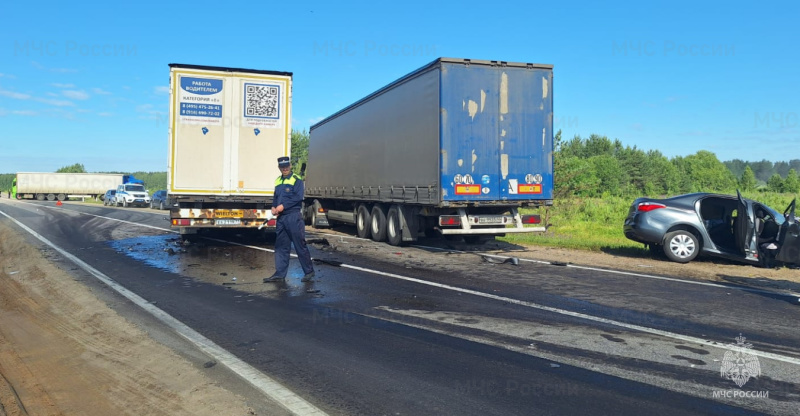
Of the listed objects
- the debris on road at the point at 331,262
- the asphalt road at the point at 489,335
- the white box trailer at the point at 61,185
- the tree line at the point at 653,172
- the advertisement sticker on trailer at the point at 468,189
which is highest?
the tree line at the point at 653,172

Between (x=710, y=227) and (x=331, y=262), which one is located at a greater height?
(x=710, y=227)

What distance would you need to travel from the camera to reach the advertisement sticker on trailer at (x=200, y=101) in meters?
13.1

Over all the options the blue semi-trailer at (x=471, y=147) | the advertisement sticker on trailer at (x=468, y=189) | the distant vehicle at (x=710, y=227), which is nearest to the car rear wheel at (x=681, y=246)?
the distant vehicle at (x=710, y=227)

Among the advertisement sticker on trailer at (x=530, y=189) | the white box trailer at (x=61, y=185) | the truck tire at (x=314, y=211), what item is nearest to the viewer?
the advertisement sticker on trailer at (x=530, y=189)

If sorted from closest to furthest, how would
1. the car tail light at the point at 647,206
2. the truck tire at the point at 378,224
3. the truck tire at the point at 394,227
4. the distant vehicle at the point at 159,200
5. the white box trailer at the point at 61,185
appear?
1. the car tail light at the point at 647,206
2. the truck tire at the point at 394,227
3. the truck tire at the point at 378,224
4. the distant vehicle at the point at 159,200
5. the white box trailer at the point at 61,185

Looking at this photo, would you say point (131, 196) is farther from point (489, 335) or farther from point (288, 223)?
point (489, 335)

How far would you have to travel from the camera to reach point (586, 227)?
A: 23.4 m

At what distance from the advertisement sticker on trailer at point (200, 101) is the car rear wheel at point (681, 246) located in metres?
10.2

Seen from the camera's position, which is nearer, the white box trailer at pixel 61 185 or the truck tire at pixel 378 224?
the truck tire at pixel 378 224

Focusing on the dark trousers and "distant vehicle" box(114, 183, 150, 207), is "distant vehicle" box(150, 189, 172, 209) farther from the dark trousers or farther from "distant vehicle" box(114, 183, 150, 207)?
the dark trousers

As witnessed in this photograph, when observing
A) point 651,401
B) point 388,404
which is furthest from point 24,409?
point 651,401

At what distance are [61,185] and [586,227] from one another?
62974 mm

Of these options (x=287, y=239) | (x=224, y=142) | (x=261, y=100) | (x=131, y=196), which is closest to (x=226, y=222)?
(x=224, y=142)

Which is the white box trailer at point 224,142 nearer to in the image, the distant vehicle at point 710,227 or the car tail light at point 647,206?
the car tail light at point 647,206
